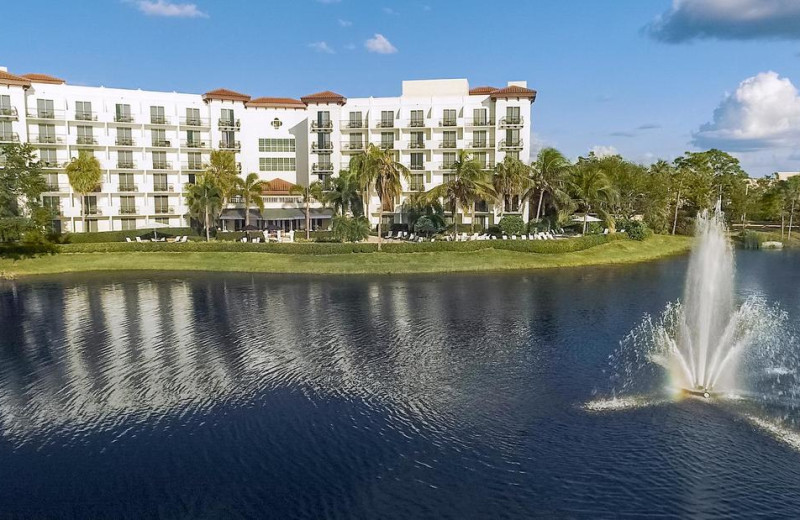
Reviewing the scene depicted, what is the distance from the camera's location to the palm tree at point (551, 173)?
68.4 m

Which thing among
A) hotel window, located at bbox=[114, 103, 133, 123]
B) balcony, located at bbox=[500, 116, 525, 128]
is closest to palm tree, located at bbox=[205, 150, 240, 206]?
hotel window, located at bbox=[114, 103, 133, 123]

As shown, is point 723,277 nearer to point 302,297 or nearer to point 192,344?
point 302,297

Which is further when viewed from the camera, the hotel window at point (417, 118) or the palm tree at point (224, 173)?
the hotel window at point (417, 118)

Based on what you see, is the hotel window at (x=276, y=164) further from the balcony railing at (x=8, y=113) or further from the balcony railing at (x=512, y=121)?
the balcony railing at (x=512, y=121)

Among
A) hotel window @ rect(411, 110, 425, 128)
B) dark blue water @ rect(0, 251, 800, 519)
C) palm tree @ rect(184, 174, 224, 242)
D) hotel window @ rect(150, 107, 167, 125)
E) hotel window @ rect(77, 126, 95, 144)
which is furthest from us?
hotel window @ rect(411, 110, 425, 128)

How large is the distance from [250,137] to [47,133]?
83.5 feet

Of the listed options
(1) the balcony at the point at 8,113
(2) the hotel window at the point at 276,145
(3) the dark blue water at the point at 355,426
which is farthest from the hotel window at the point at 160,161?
(3) the dark blue water at the point at 355,426

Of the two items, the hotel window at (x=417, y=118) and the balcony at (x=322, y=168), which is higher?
the hotel window at (x=417, y=118)

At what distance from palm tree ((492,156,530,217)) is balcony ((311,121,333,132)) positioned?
25.5 meters

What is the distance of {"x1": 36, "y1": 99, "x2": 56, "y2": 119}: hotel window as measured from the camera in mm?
71500

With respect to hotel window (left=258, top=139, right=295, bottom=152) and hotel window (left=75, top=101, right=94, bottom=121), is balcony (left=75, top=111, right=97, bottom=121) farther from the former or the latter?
hotel window (left=258, top=139, right=295, bottom=152)

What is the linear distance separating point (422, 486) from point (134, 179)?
7350 cm

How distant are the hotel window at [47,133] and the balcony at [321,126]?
33088 millimetres

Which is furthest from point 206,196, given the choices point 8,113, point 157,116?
point 8,113
